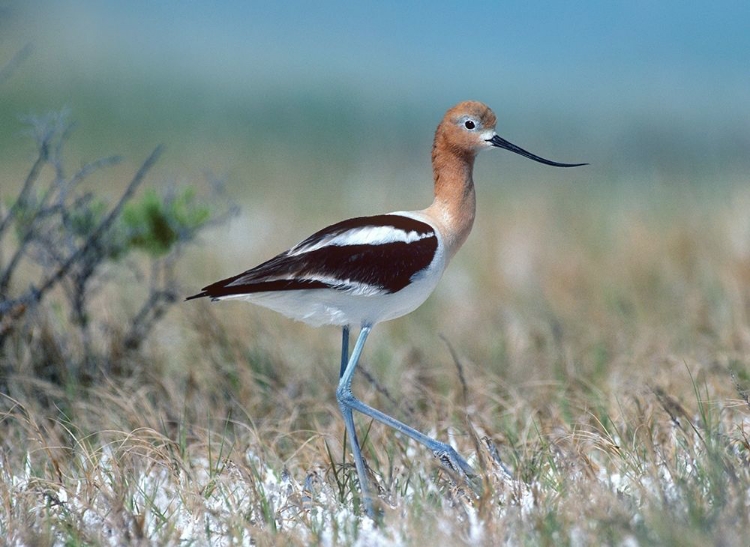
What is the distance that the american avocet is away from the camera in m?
3.17

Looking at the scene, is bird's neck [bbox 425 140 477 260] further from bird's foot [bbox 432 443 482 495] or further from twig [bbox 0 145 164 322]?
twig [bbox 0 145 164 322]

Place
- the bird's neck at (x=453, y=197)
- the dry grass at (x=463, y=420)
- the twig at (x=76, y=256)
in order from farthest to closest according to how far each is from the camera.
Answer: the twig at (x=76, y=256), the bird's neck at (x=453, y=197), the dry grass at (x=463, y=420)

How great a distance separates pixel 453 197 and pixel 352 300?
0.49m

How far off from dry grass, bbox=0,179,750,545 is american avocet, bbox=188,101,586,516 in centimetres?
32

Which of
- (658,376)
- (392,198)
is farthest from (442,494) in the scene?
(392,198)

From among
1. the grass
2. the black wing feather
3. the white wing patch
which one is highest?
the white wing patch

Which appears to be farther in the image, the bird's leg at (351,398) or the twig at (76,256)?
the twig at (76,256)

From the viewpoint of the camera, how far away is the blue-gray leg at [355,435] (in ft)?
10.3

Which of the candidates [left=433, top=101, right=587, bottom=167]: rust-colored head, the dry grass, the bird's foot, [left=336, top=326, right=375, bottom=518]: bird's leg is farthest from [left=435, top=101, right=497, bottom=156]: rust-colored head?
the bird's foot

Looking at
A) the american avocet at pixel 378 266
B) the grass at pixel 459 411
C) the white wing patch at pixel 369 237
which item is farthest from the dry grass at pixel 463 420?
the white wing patch at pixel 369 237

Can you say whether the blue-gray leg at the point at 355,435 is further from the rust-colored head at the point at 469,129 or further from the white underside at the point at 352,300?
the rust-colored head at the point at 469,129

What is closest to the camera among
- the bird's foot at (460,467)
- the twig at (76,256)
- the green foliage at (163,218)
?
the bird's foot at (460,467)

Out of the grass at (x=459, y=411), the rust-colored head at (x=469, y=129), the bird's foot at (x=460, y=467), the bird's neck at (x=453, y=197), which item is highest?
the rust-colored head at (x=469, y=129)

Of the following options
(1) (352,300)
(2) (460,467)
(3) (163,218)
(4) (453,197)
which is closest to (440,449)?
(2) (460,467)
